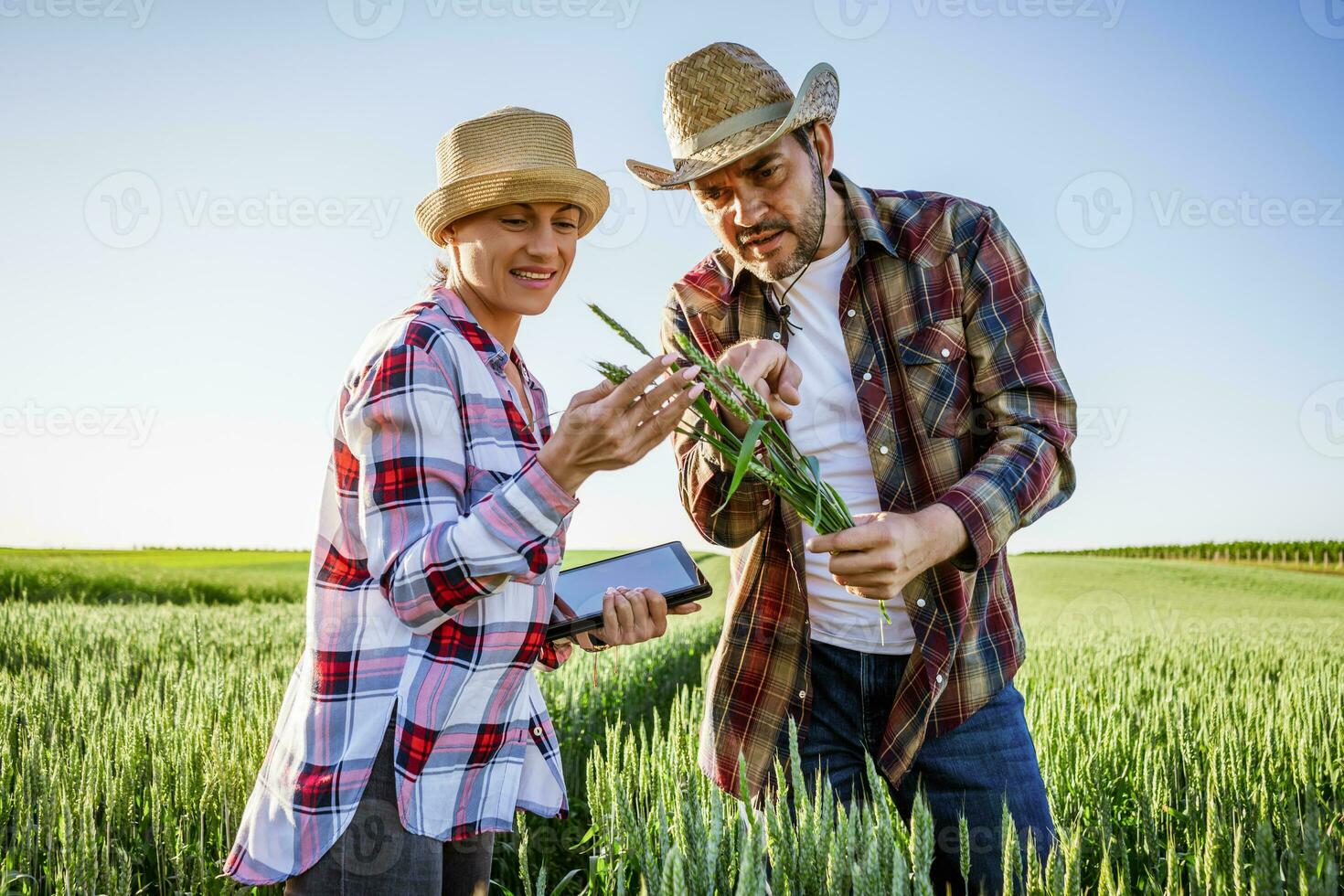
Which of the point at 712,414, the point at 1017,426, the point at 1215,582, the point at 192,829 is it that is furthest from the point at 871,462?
the point at 1215,582

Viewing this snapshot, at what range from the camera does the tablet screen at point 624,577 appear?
2.30 m

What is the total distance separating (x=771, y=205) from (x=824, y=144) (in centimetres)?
31

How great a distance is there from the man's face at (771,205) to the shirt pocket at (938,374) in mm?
371

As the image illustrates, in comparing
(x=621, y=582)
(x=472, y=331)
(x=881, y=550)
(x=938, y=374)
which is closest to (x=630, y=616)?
(x=621, y=582)

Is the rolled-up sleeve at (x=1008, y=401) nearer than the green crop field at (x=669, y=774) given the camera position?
No

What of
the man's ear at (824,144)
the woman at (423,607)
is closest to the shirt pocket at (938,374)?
the man's ear at (824,144)

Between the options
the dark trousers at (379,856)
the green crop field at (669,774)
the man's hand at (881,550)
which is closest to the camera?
the green crop field at (669,774)

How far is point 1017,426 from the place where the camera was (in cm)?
224

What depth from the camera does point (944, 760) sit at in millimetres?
2307

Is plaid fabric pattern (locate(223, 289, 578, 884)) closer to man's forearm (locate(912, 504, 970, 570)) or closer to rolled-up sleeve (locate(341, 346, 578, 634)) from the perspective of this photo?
rolled-up sleeve (locate(341, 346, 578, 634))

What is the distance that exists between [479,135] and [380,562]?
3.52 feet

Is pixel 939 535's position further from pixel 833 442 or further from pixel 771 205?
pixel 771 205

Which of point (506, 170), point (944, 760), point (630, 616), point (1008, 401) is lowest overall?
point (944, 760)

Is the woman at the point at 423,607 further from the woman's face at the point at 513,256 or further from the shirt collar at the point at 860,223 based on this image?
the shirt collar at the point at 860,223
